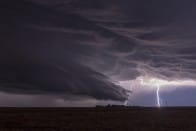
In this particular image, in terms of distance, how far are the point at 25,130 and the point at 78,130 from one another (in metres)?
7.50

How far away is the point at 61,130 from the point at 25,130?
5085 mm

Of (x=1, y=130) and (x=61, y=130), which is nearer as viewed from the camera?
(x=1, y=130)

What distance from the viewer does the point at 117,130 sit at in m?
56.8

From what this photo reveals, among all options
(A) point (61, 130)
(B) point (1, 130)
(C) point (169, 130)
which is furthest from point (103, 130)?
(B) point (1, 130)

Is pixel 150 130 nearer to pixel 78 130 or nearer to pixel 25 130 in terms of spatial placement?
pixel 78 130

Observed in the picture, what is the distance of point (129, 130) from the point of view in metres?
56.1

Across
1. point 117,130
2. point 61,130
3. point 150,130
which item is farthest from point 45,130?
point 150,130

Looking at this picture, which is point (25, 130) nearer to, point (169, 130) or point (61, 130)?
point (61, 130)

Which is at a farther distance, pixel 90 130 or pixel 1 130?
pixel 90 130

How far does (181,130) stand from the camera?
5678cm

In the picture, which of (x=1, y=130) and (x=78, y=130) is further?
(x=78, y=130)

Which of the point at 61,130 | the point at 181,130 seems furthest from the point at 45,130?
the point at 181,130

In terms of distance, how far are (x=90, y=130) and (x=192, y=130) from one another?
14620mm

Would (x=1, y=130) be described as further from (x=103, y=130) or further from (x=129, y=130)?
(x=129, y=130)
